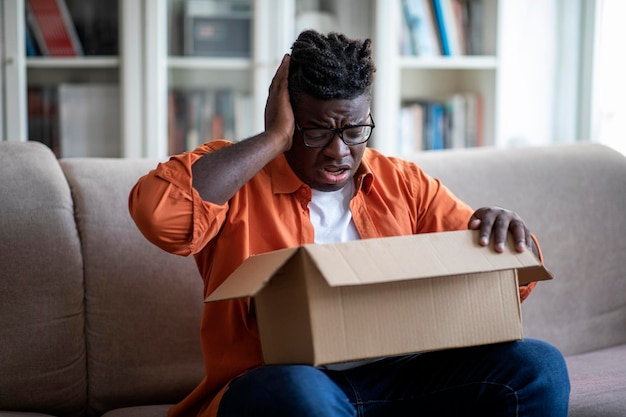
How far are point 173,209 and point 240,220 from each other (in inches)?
6.2

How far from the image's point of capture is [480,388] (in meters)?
1.36

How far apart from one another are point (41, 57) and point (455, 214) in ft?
6.25

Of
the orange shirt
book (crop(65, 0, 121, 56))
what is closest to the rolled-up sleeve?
the orange shirt

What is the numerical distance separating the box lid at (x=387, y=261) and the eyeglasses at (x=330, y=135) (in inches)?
11.2

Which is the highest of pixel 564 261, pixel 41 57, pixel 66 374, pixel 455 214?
pixel 41 57

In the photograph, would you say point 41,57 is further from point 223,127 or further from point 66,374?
point 66,374

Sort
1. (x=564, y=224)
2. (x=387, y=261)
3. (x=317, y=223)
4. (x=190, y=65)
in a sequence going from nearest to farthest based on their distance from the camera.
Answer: (x=387, y=261)
(x=317, y=223)
(x=564, y=224)
(x=190, y=65)

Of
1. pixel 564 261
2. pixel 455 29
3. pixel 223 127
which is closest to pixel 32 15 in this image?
pixel 223 127

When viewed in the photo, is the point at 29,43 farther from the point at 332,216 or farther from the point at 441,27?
the point at 332,216

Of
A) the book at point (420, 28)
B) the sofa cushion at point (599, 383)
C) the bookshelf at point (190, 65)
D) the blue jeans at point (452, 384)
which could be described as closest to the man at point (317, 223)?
the blue jeans at point (452, 384)

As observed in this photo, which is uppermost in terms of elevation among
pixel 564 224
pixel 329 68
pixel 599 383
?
pixel 329 68

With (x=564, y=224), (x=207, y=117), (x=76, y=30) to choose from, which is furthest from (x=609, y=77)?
(x=76, y=30)

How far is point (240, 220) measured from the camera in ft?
4.90

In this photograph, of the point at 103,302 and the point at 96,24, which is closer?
the point at 103,302
